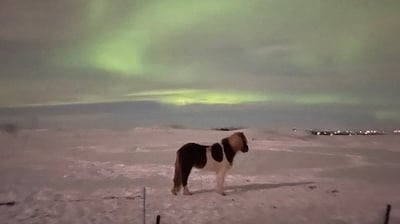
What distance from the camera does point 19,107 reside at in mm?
3133

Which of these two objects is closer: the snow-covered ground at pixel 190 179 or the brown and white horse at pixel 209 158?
the snow-covered ground at pixel 190 179

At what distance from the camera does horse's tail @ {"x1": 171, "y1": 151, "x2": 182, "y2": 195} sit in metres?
3.01

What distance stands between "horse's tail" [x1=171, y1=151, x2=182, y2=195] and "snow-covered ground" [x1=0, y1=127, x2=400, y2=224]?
0.04m

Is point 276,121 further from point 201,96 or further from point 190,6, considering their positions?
point 190,6

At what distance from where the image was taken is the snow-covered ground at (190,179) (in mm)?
2842

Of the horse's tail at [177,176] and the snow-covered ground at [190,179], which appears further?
the horse's tail at [177,176]

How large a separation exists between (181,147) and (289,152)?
0.67 m

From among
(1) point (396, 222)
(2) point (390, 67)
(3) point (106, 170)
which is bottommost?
(1) point (396, 222)

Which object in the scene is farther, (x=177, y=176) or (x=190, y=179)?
(x=190, y=179)

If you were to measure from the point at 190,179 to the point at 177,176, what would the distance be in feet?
0.48

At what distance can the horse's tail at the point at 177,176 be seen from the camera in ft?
9.89

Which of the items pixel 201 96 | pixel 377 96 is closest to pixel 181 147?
pixel 201 96

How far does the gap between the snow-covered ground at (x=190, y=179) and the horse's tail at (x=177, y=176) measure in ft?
0.14

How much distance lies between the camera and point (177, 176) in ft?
9.92
